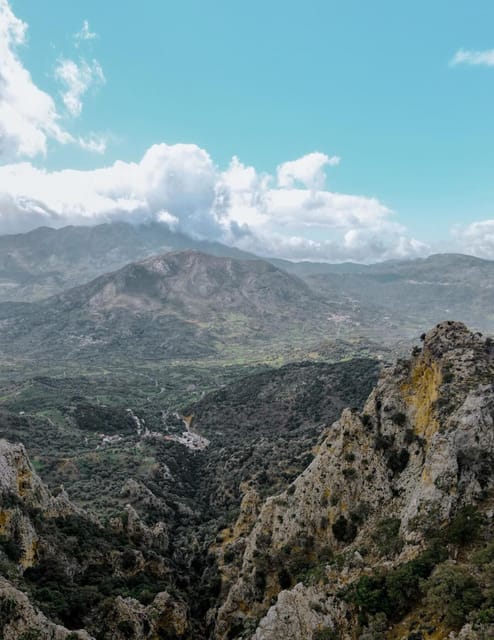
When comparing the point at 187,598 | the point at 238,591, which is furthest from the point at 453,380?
the point at 187,598

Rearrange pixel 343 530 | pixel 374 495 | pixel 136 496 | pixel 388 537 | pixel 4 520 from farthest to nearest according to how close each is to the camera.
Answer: pixel 136 496, pixel 343 530, pixel 374 495, pixel 4 520, pixel 388 537

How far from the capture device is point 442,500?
30.6 metres

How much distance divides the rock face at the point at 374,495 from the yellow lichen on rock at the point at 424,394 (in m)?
0.15

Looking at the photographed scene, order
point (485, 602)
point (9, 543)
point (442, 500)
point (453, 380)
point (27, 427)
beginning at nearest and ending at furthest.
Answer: point (485, 602), point (442, 500), point (9, 543), point (453, 380), point (27, 427)

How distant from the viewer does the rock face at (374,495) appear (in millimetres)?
30484

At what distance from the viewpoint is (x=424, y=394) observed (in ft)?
145

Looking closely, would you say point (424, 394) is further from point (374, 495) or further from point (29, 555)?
point (29, 555)

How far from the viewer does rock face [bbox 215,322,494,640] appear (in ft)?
100

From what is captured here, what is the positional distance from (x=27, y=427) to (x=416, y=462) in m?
139

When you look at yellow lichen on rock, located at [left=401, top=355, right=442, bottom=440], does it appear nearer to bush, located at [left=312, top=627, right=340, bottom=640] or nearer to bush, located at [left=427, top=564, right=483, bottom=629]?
bush, located at [left=427, top=564, right=483, bottom=629]

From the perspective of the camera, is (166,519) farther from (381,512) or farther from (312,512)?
(381,512)

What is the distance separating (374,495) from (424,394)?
1155cm

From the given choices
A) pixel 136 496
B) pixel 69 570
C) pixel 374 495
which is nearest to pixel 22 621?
pixel 69 570

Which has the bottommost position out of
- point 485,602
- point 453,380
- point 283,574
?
point 283,574
